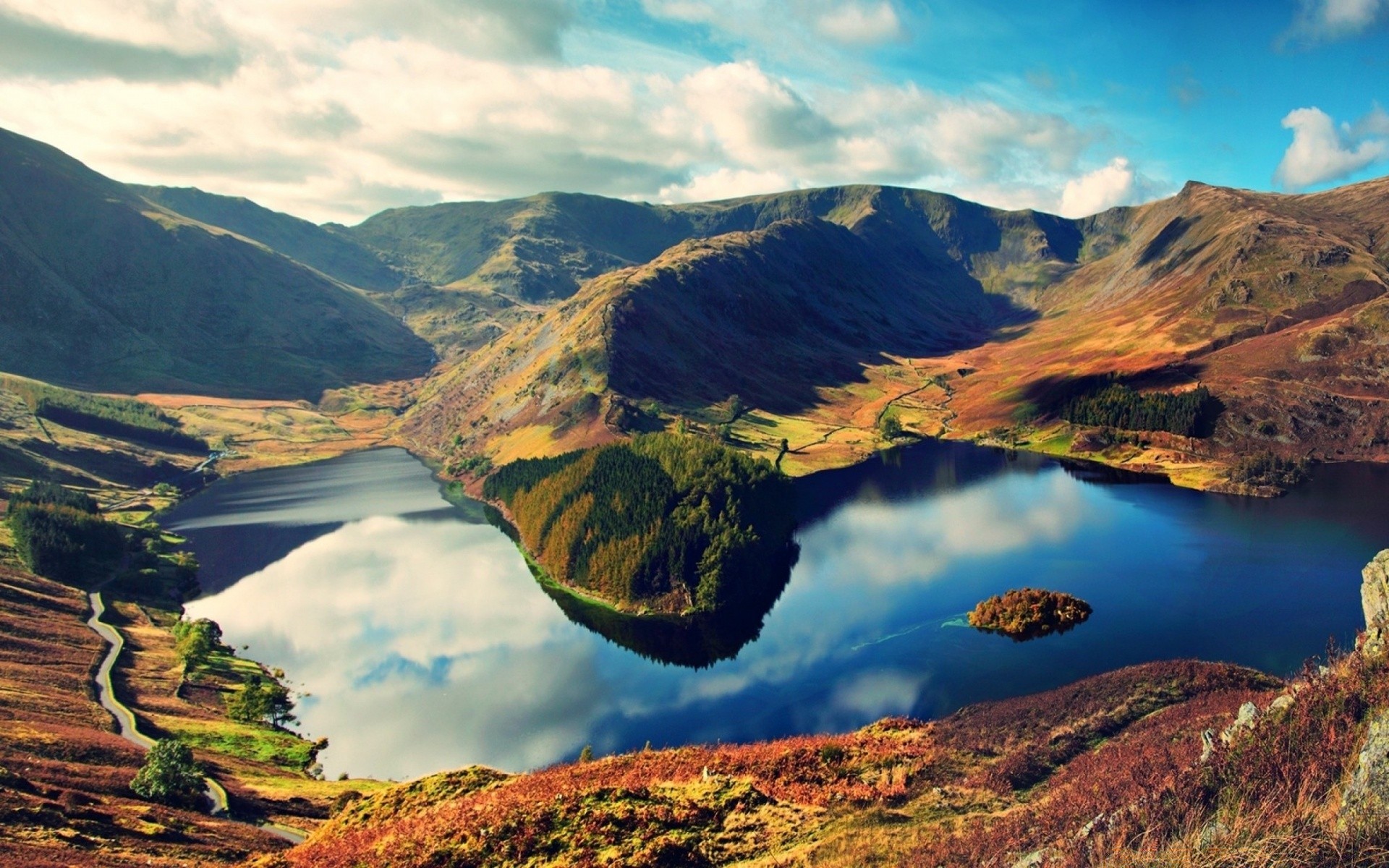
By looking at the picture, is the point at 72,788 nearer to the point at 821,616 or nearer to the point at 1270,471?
the point at 821,616

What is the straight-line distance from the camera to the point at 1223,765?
2736 cm

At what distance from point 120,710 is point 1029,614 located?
105 m

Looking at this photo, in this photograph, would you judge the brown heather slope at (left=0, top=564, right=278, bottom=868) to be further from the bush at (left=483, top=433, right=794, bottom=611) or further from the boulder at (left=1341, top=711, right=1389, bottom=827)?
the bush at (left=483, top=433, right=794, bottom=611)

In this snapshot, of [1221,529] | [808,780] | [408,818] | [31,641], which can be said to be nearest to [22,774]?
[408,818]

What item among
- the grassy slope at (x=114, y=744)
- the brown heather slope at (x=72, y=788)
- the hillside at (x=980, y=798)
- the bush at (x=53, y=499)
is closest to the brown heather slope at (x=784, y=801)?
the hillside at (x=980, y=798)

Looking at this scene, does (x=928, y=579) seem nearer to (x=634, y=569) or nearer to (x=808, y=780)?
(x=634, y=569)

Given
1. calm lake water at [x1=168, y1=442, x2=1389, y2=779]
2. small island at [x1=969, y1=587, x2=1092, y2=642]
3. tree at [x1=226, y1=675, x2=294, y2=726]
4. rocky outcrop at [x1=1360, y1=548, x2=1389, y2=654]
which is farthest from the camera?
small island at [x1=969, y1=587, x2=1092, y2=642]

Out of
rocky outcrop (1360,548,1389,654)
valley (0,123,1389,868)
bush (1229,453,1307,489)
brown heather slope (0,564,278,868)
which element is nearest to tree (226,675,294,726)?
valley (0,123,1389,868)

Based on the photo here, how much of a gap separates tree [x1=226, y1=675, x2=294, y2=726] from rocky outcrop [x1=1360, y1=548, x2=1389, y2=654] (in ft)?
319

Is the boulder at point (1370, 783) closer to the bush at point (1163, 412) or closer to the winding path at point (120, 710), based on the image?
the winding path at point (120, 710)

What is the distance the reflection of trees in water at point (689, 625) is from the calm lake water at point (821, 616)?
7.50 ft

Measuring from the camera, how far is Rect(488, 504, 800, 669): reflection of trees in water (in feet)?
325

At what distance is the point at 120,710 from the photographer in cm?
7381

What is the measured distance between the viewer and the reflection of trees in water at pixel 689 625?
99.1 meters
